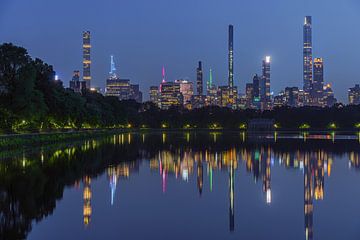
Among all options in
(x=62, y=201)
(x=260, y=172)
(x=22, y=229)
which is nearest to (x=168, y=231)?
(x=22, y=229)

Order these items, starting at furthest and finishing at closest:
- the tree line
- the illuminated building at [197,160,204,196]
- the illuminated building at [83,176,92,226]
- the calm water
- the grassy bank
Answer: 1. the tree line
2. the grassy bank
3. the illuminated building at [197,160,204,196]
4. the illuminated building at [83,176,92,226]
5. the calm water

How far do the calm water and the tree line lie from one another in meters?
19.7

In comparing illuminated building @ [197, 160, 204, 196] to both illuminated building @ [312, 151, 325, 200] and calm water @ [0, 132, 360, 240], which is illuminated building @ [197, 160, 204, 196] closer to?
calm water @ [0, 132, 360, 240]

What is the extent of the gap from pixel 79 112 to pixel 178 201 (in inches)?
2347

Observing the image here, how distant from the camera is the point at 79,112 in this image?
7488 centimetres

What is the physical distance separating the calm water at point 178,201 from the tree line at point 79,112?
19658 mm

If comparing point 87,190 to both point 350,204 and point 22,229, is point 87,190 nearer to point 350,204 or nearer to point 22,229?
point 22,229

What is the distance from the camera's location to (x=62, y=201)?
16.9 m

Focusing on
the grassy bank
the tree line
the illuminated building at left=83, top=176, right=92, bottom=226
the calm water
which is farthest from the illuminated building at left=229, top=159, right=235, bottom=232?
the tree line

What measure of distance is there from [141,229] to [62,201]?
187 inches

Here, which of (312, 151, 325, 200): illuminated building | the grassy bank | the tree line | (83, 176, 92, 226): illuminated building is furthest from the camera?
the tree line

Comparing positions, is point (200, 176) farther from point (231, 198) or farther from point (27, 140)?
point (27, 140)

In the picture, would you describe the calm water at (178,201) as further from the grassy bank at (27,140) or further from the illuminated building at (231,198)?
the grassy bank at (27,140)

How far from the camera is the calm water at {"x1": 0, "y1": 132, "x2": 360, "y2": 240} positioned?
12.8 metres
